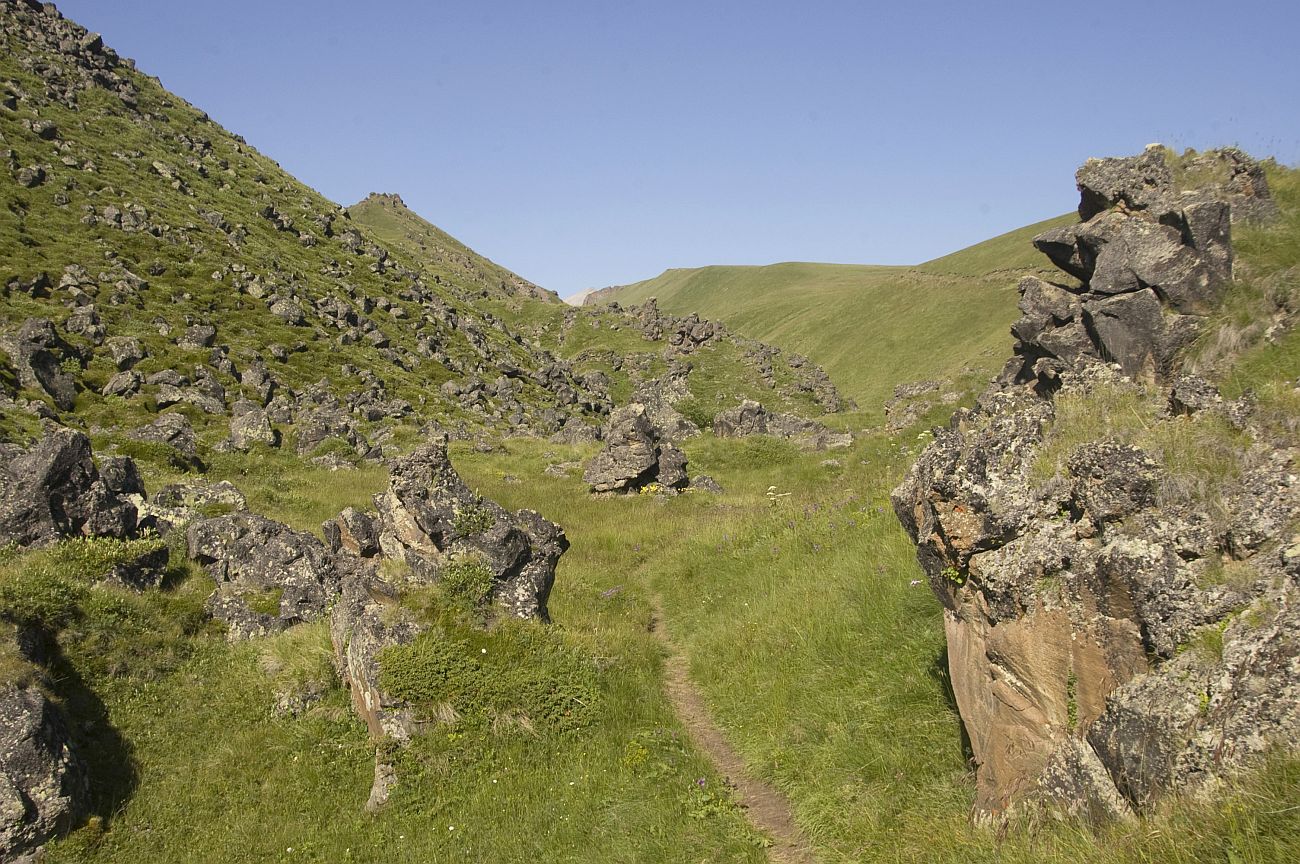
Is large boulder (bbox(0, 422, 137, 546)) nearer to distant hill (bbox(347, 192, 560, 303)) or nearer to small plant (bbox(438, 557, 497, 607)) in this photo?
small plant (bbox(438, 557, 497, 607))

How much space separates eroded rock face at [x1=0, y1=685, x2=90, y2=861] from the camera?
8.25 meters

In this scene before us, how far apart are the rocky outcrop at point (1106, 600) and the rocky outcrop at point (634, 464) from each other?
69.8 feet

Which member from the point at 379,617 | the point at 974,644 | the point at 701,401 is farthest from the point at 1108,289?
the point at 701,401

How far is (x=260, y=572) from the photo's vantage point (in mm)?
15438

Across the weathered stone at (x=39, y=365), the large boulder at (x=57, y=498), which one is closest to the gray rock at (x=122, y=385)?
the weathered stone at (x=39, y=365)

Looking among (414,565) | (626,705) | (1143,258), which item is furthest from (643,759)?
(1143,258)

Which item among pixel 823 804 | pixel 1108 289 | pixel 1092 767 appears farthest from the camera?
pixel 1108 289

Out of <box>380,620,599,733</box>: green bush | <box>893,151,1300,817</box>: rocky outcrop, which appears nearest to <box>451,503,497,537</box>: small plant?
<box>380,620,599,733</box>: green bush

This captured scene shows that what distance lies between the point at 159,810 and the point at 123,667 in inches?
144

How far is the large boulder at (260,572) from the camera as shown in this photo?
14.4 m

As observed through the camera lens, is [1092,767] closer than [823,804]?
Yes

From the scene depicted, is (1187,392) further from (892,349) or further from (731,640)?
(892,349)

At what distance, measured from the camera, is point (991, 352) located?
77562mm

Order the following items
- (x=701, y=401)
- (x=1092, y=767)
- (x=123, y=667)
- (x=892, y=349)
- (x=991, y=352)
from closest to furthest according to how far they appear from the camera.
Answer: (x=1092, y=767)
(x=123, y=667)
(x=701, y=401)
(x=991, y=352)
(x=892, y=349)
